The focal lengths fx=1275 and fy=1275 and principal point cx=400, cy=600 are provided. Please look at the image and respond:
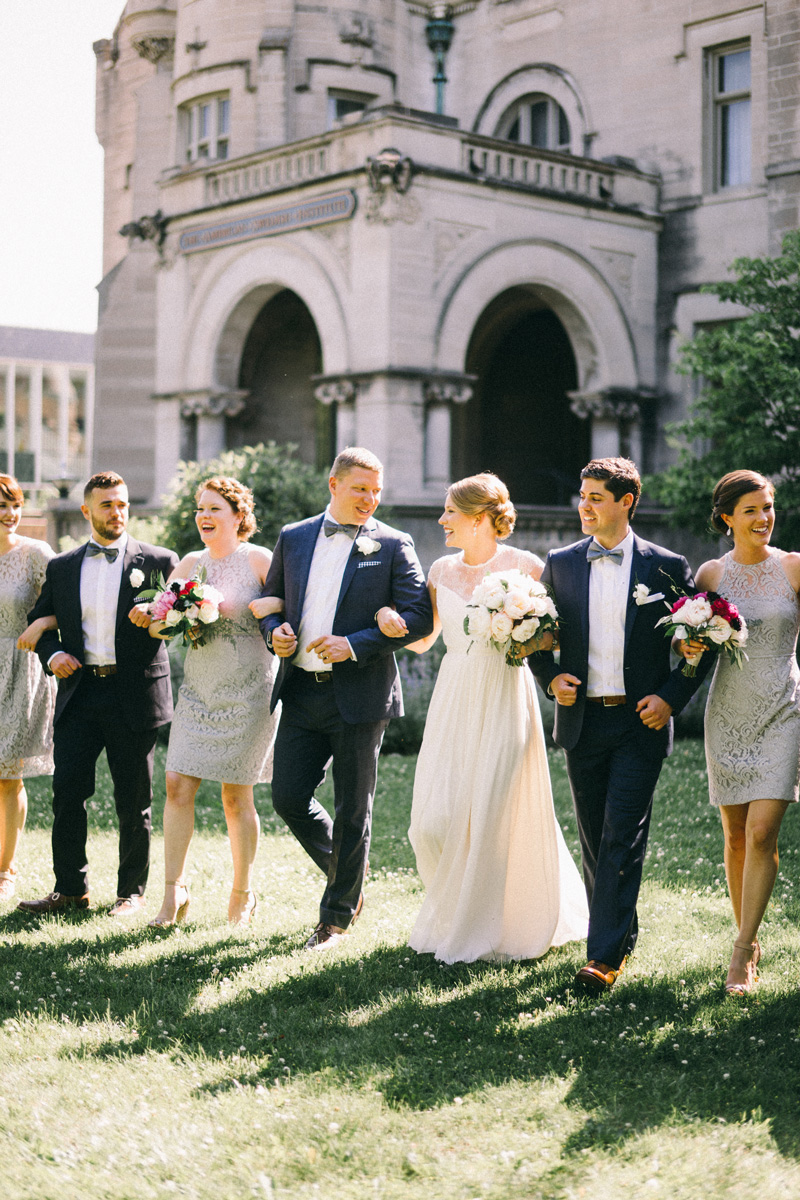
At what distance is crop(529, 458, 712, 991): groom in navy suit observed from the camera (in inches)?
221

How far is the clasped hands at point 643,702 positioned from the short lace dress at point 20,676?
3.20m

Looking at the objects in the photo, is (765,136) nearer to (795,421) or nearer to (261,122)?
(795,421)

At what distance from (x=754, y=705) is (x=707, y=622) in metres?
0.60

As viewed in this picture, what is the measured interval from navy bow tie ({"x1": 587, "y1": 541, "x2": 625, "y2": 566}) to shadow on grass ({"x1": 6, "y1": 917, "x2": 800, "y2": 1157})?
1887 millimetres

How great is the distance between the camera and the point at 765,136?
63.3ft

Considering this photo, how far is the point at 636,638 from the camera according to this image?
5.69 m

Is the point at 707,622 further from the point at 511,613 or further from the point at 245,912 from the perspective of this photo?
the point at 245,912

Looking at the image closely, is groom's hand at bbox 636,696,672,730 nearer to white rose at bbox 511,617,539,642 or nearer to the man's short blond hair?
white rose at bbox 511,617,539,642

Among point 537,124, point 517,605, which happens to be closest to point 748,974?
point 517,605

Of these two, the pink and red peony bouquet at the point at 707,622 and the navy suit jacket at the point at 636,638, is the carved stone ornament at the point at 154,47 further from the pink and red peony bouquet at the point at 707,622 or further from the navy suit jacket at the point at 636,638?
the pink and red peony bouquet at the point at 707,622

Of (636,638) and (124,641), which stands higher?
(636,638)

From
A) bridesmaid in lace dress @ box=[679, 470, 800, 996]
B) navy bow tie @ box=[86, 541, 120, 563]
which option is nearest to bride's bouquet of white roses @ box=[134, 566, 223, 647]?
navy bow tie @ box=[86, 541, 120, 563]

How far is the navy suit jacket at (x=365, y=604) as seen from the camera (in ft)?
20.3

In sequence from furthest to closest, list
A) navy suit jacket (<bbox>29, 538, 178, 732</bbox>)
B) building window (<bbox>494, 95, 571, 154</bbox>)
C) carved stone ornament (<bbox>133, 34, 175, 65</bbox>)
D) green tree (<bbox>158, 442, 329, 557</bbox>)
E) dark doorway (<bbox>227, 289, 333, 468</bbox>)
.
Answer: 1. carved stone ornament (<bbox>133, 34, 175, 65</bbox>)
2. dark doorway (<bbox>227, 289, 333, 468</bbox>)
3. building window (<bbox>494, 95, 571, 154</bbox>)
4. green tree (<bbox>158, 442, 329, 557</bbox>)
5. navy suit jacket (<bbox>29, 538, 178, 732</bbox>)
